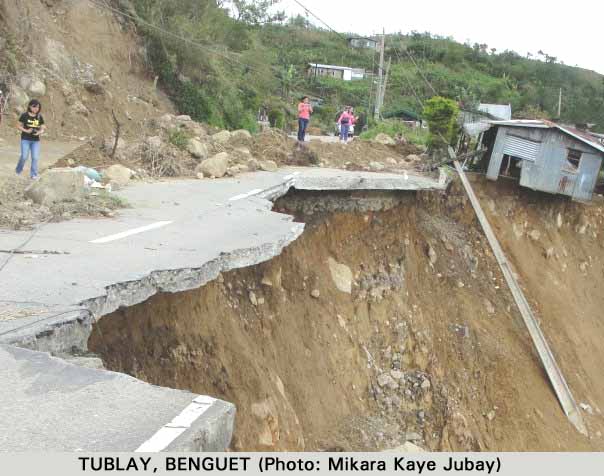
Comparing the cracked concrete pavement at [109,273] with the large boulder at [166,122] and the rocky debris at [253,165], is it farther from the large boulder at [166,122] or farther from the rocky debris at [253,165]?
the large boulder at [166,122]

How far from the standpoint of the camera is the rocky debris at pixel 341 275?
11602mm

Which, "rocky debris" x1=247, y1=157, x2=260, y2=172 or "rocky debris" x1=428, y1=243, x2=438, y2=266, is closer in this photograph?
"rocky debris" x1=247, y1=157, x2=260, y2=172

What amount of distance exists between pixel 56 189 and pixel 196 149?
217 inches

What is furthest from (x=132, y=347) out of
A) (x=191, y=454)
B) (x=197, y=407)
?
(x=191, y=454)

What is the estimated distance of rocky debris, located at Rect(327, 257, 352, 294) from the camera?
38.1 feet

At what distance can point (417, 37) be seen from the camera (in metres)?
72.8

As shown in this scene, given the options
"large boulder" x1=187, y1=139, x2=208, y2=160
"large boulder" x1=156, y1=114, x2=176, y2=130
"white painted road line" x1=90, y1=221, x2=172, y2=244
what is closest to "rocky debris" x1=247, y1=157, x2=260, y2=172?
"large boulder" x1=187, y1=139, x2=208, y2=160

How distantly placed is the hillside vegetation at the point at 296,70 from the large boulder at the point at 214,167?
11891mm

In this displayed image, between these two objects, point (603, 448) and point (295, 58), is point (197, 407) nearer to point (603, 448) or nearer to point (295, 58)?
point (603, 448)

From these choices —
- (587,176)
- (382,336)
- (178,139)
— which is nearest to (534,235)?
(587,176)

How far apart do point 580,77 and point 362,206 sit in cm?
6410

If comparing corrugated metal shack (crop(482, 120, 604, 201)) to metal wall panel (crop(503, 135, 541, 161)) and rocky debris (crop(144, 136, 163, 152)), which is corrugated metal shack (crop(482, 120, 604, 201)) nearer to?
metal wall panel (crop(503, 135, 541, 161))

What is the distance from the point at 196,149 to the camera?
43.3 feet

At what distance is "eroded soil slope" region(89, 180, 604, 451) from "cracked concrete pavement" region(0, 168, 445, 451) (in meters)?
0.70
